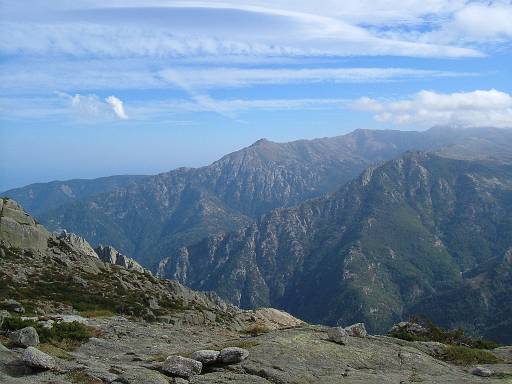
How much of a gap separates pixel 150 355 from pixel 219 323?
4150cm

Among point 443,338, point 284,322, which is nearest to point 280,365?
point 443,338

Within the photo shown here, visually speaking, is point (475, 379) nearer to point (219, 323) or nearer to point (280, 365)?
point (280, 365)

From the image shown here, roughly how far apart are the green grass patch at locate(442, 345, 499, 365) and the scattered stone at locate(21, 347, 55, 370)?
80.2 ft

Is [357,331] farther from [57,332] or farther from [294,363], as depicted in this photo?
[57,332]

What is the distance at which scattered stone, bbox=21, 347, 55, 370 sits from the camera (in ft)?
73.1

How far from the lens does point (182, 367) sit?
77.9 feet

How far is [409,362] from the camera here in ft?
95.6

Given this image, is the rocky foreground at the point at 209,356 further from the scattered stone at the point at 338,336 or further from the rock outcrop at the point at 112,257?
the rock outcrop at the point at 112,257

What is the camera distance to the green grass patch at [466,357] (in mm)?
32188

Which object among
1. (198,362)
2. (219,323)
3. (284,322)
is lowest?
(284,322)

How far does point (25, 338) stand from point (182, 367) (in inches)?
367

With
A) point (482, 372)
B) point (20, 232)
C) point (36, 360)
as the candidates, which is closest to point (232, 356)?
point (36, 360)

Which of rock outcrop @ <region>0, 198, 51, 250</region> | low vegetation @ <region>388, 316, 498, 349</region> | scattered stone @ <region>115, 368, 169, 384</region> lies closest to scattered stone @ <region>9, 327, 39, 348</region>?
scattered stone @ <region>115, 368, 169, 384</region>

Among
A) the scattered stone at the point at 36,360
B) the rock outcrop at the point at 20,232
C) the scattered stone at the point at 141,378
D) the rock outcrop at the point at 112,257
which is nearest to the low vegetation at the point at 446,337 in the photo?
the scattered stone at the point at 141,378
